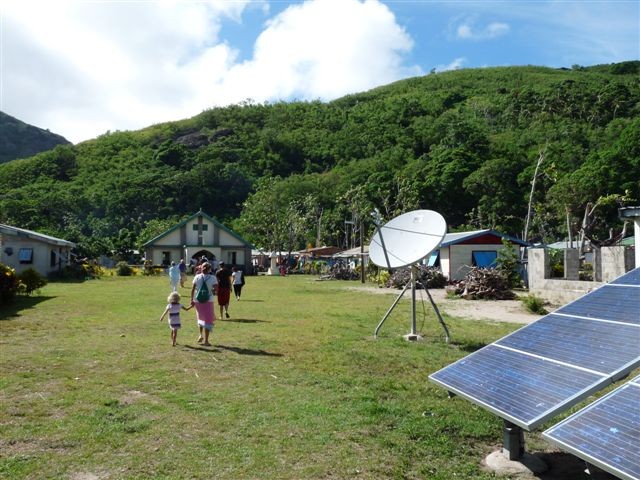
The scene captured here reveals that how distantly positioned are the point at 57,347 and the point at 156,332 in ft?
8.11

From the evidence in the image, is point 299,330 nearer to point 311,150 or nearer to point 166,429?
point 166,429

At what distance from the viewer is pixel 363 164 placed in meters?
98.6

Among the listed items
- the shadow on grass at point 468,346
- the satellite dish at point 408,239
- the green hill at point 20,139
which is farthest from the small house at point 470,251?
the green hill at point 20,139

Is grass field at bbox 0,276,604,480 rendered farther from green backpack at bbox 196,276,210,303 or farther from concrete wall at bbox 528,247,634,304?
concrete wall at bbox 528,247,634,304

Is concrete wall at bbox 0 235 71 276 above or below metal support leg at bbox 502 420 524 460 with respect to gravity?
above

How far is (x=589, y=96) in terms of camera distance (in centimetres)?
9212

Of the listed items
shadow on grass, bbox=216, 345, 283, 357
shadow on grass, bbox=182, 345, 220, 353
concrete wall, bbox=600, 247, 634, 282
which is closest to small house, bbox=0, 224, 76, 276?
shadow on grass, bbox=182, 345, 220, 353

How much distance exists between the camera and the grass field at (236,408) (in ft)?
17.1

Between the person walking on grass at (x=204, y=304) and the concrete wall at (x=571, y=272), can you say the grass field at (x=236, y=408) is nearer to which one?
the person walking on grass at (x=204, y=304)

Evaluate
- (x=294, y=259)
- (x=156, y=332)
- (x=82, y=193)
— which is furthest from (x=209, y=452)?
(x=82, y=193)

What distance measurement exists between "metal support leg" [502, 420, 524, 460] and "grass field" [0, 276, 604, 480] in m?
0.30

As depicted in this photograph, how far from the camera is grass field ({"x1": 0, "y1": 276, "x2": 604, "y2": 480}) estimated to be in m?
5.22

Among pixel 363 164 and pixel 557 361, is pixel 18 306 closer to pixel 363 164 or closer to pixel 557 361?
pixel 557 361

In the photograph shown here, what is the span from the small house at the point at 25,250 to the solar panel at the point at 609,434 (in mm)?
32499
